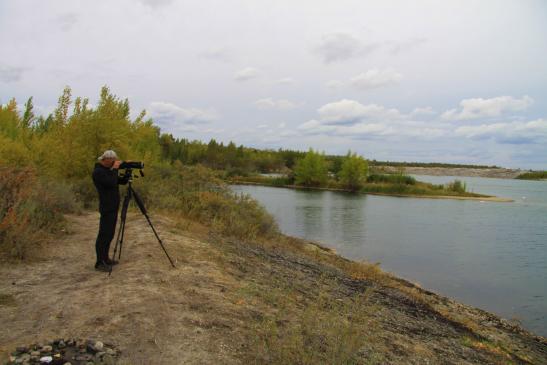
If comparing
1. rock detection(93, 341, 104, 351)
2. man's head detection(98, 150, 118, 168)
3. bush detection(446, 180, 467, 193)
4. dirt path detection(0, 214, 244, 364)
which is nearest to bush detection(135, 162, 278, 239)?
dirt path detection(0, 214, 244, 364)

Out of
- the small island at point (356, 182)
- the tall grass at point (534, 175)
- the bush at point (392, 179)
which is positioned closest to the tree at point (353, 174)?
the small island at point (356, 182)

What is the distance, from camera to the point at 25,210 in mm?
8148

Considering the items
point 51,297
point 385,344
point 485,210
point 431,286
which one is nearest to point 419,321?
point 385,344

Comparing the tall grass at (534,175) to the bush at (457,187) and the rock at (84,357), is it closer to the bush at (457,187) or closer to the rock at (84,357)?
the bush at (457,187)

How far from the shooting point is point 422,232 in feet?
87.7

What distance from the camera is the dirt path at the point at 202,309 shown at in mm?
4562

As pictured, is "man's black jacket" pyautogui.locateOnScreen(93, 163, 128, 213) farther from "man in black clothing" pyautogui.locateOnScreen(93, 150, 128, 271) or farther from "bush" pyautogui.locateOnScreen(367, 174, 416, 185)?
"bush" pyautogui.locateOnScreen(367, 174, 416, 185)

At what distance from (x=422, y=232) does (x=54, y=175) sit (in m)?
20.9

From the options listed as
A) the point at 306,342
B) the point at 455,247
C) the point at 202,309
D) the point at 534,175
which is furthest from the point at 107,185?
the point at 534,175

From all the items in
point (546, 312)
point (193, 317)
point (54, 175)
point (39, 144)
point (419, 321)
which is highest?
point (39, 144)

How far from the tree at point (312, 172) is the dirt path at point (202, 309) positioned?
57237mm

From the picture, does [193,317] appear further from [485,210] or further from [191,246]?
[485,210]

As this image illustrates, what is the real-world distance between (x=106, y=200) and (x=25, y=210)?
2605 mm

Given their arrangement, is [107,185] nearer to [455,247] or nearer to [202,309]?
[202,309]
